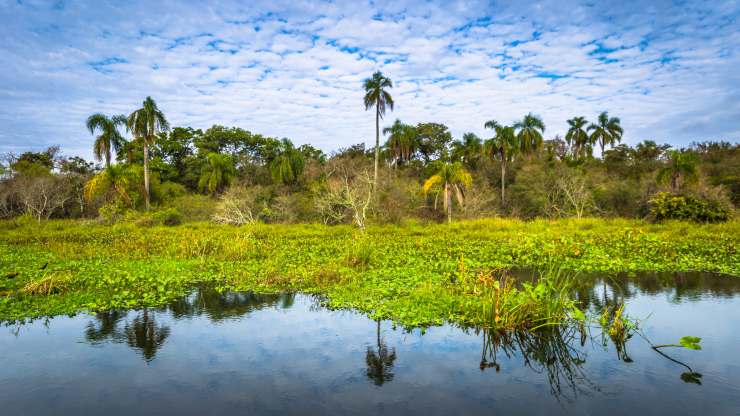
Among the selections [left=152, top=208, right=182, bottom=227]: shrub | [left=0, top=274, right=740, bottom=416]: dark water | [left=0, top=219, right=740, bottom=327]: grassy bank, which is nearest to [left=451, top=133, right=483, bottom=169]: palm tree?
[left=0, top=219, right=740, bottom=327]: grassy bank

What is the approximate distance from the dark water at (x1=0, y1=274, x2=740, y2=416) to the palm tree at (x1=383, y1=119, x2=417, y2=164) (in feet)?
112

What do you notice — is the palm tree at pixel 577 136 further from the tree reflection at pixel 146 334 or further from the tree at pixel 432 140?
the tree reflection at pixel 146 334

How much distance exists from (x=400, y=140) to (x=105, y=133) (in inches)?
954

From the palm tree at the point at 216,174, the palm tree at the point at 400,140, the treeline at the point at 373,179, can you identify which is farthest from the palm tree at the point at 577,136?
the palm tree at the point at 216,174

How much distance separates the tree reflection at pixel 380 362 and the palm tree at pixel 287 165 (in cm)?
3237

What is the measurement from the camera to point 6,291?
348 inches

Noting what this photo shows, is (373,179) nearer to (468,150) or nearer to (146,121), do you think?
(468,150)

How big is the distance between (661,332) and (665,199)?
1759 centimetres

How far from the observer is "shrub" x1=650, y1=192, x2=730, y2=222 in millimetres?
19434

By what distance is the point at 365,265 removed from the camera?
459 inches

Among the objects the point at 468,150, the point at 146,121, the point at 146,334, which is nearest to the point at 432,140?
the point at 468,150

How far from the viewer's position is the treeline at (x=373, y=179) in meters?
26.4

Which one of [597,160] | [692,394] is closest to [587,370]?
[692,394]

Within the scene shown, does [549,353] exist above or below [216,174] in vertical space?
below
